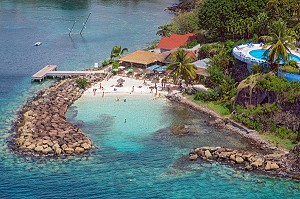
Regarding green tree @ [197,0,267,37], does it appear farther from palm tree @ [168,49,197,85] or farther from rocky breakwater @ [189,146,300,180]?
rocky breakwater @ [189,146,300,180]

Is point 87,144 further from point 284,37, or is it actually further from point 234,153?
point 284,37

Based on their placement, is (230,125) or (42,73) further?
(42,73)

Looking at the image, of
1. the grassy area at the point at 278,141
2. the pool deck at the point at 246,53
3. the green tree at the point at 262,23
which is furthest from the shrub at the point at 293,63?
the green tree at the point at 262,23

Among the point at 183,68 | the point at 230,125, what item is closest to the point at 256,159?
the point at 230,125

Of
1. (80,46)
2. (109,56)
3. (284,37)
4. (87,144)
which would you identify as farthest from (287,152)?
(80,46)

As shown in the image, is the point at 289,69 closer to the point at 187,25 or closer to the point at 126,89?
the point at 126,89

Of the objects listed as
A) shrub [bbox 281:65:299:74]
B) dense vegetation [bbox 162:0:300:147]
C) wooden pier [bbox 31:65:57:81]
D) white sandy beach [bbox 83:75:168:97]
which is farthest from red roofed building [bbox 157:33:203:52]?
shrub [bbox 281:65:299:74]
